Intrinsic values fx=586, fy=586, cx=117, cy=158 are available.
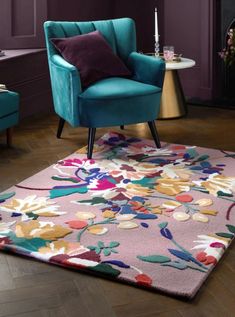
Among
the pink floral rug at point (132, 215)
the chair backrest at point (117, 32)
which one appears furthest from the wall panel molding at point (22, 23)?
the pink floral rug at point (132, 215)

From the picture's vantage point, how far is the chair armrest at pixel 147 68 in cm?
403

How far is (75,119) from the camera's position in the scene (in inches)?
153

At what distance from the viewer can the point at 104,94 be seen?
381 centimetres

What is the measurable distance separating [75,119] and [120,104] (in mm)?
316


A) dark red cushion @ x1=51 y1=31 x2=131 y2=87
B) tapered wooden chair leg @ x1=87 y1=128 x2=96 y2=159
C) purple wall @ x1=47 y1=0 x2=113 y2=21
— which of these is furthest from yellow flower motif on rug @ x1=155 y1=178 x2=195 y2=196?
purple wall @ x1=47 y1=0 x2=113 y2=21

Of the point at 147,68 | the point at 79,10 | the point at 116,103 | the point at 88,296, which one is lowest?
the point at 88,296

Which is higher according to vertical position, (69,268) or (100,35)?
(100,35)

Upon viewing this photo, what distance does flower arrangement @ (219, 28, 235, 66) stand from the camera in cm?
507

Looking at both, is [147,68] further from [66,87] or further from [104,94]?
[66,87]

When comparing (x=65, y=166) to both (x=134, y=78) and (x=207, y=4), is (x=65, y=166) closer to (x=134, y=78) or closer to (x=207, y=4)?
(x=134, y=78)

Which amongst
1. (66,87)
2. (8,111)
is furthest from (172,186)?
(8,111)

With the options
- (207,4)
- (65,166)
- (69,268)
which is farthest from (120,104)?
(207,4)

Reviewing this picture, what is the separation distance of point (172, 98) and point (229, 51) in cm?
84

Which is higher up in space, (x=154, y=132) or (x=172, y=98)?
(x=172, y=98)
